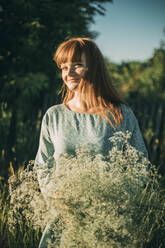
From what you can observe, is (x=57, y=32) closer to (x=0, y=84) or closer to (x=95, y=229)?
(x=0, y=84)

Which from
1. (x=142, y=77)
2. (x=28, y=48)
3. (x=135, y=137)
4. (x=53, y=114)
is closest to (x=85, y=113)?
(x=53, y=114)

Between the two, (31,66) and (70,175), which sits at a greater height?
(31,66)

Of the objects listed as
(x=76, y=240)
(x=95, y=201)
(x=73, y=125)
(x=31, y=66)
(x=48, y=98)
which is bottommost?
(x=76, y=240)

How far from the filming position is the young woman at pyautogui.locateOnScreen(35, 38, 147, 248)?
1.37 meters

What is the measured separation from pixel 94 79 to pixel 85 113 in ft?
0.73

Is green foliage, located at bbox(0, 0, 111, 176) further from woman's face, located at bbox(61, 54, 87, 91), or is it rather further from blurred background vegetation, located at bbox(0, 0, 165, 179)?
woman's face, located at bbox(61, 54, 87, 91)

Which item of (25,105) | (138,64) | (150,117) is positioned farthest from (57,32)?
(138,64)

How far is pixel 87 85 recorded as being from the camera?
1488mm

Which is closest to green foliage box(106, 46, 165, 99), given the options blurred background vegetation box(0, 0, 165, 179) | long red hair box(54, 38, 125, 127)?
blurred background vegetation box(0, 0, 165, 179)

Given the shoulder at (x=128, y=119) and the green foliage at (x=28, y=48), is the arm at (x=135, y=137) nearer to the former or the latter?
the shoulder at (x=128, y=119)

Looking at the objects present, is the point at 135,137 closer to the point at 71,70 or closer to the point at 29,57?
the point at 71,70

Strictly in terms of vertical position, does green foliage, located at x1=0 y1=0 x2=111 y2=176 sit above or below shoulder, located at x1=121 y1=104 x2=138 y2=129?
above

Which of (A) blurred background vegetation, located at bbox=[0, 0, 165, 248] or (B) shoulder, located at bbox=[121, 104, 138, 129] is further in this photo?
(A) blurred background vegetation, located at bbox=[0, 0, 165, 248]

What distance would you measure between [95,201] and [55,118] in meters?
0.76
